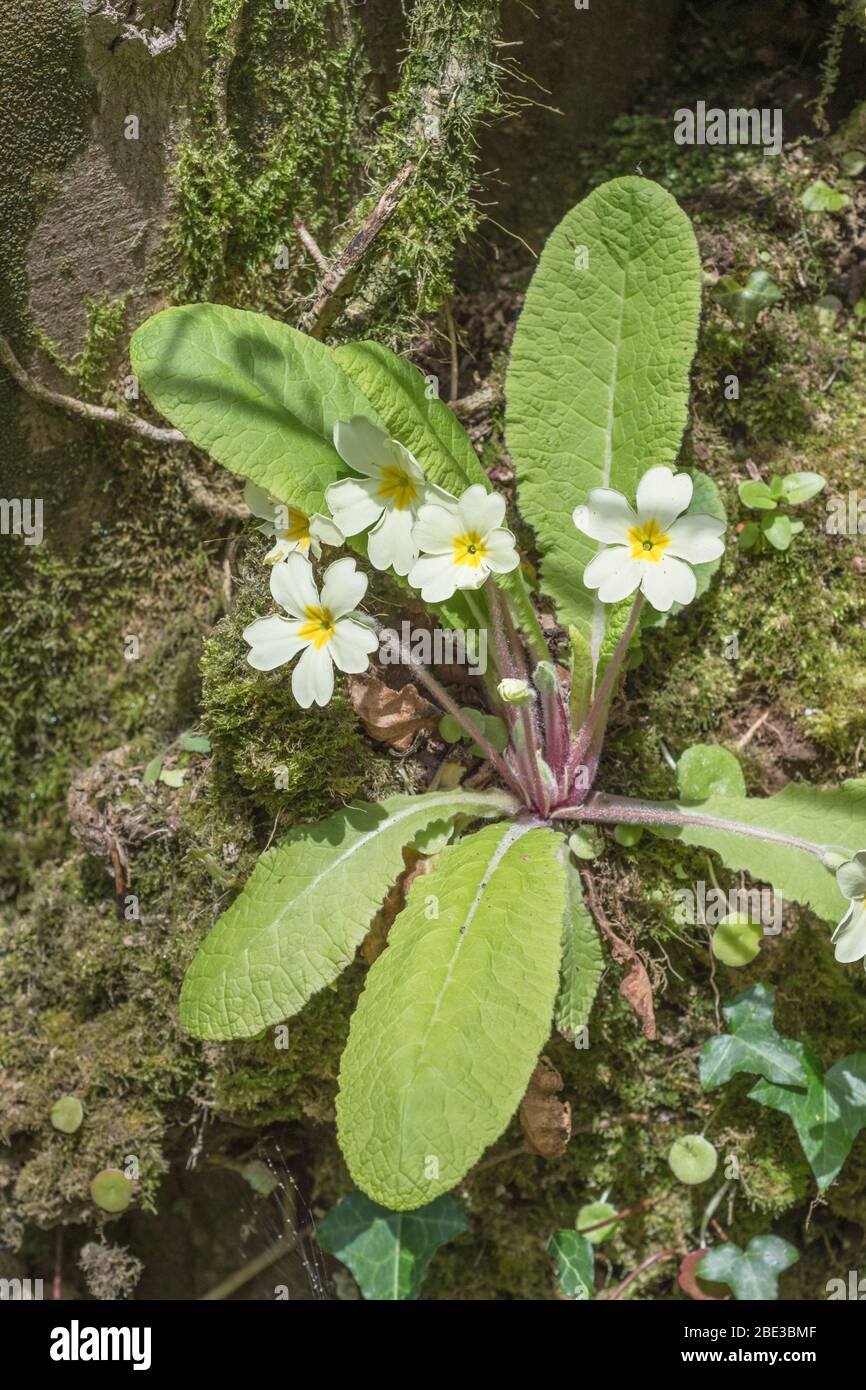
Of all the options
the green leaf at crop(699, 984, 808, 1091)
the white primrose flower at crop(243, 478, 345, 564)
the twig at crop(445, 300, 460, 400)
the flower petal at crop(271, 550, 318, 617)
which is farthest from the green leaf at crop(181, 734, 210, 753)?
the green leaf at crop(699, 984, 808, 1091)

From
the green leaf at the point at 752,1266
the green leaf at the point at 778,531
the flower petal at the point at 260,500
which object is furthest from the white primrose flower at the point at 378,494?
the green leaf at the point at 752,1266

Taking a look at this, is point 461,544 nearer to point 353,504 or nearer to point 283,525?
point 353,504

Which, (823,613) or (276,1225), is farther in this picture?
(276,1225)

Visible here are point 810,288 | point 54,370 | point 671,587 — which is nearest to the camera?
point 671,587

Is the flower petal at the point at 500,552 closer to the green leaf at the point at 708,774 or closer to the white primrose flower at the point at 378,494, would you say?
the white primrose flower at the point at 378,494

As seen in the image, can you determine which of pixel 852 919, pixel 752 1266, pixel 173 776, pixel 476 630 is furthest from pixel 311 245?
pixel 752 1266

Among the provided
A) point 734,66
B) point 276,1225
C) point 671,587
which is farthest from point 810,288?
point 276,1225

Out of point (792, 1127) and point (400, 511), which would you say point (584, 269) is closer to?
point (400, 511)

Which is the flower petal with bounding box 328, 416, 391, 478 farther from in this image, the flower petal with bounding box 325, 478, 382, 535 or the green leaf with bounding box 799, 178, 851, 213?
the green leaf with bounding box 799, 178, 851, 213
